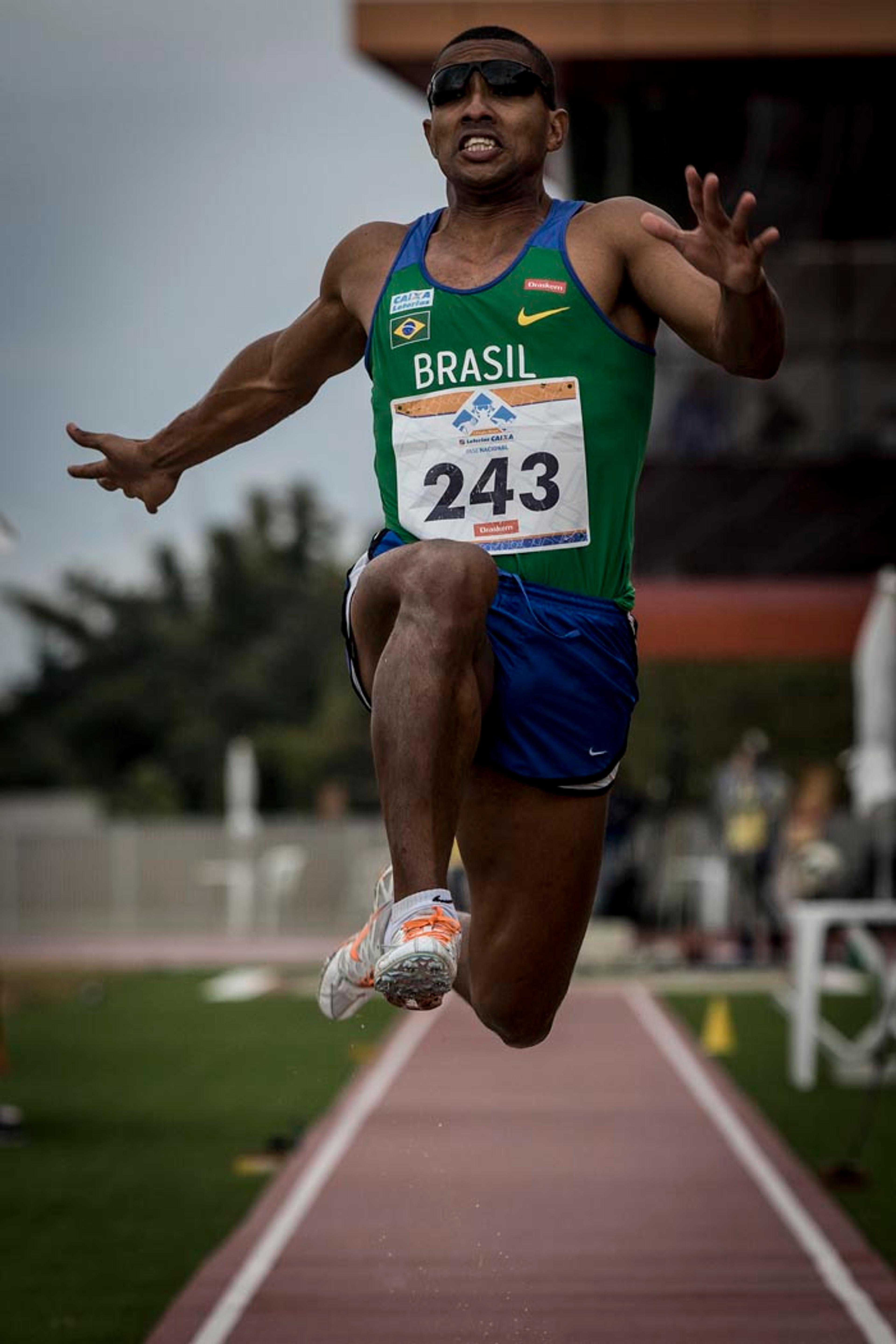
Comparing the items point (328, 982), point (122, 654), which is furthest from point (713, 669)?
point (328, 982)

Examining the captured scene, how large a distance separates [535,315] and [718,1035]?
11013 mm

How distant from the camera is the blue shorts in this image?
4973 millimetres

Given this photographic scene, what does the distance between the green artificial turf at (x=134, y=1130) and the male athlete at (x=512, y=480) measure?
2.53 feet

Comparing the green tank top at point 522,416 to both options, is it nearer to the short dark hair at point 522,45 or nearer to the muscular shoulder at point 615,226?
the muscular shoulder at point 615,226

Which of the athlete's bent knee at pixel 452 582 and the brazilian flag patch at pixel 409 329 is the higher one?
the brazilian flag patch at pixel 409 329

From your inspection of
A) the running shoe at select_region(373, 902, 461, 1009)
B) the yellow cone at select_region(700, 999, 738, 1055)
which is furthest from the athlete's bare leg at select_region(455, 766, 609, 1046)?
the yellow cone at select_region(700, 999, 738, 1055)

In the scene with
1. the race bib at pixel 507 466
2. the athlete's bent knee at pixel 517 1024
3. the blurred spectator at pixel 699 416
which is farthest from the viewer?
the blurred spectator at pixel 699 416

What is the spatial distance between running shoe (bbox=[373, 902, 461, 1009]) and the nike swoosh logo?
138 cm

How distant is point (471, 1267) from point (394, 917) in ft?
11.0

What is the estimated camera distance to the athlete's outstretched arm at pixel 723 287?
4375mm

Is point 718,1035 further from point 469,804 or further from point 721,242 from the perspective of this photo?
point 721,242

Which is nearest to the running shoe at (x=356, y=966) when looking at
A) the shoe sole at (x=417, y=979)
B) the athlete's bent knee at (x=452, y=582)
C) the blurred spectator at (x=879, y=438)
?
the shoe sole at (x=417, y=979)

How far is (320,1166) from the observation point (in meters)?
9.84

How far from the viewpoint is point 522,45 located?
16.6 feet
